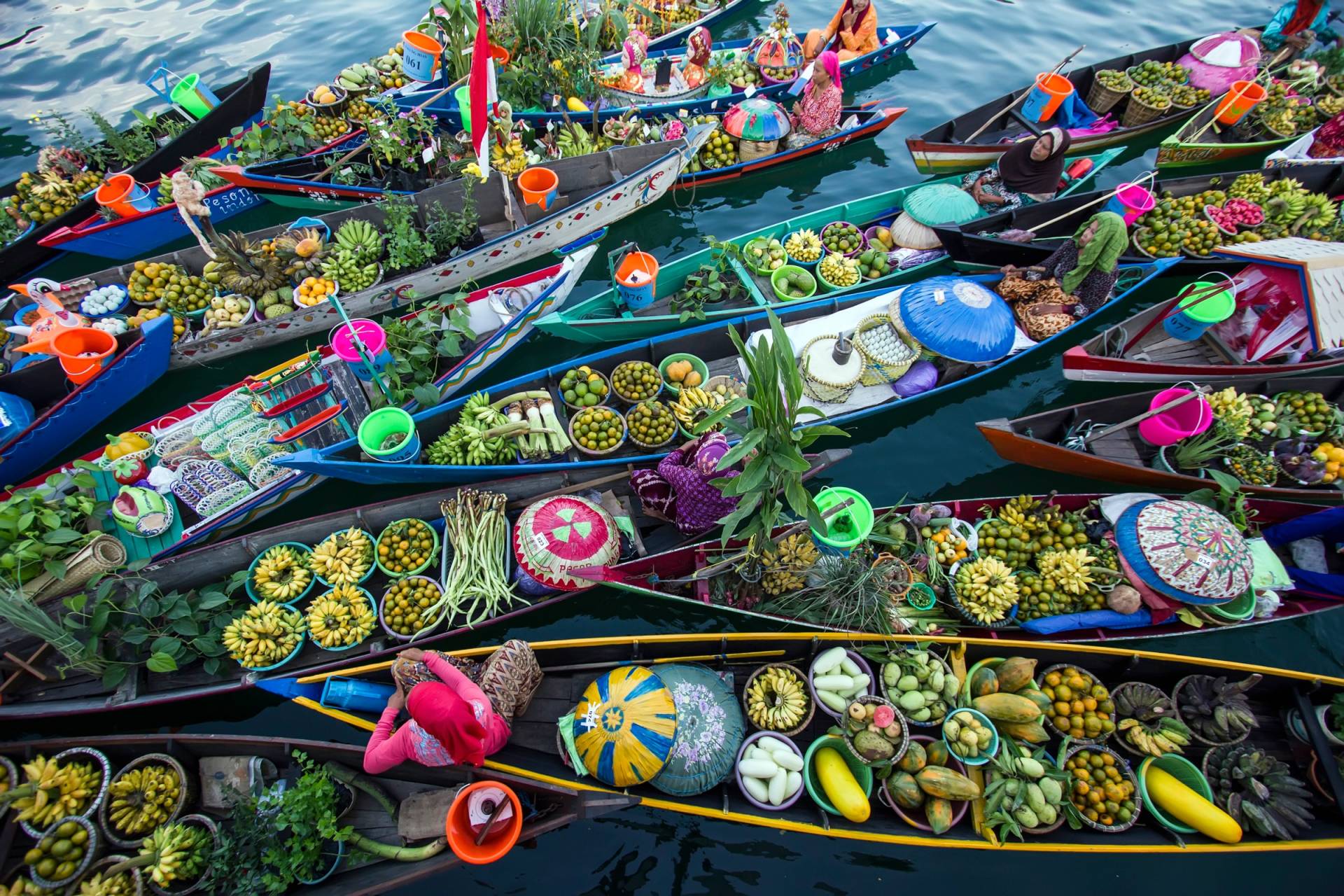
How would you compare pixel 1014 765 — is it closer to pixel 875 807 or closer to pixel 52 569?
pixel 875 807

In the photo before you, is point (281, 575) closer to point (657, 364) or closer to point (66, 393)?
point (66, 393)

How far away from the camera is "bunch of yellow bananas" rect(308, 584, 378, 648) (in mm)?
6770

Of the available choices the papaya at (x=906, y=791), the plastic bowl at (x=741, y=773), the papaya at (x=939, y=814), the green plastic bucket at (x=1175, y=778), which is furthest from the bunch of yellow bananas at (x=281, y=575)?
the green plastic bucket at (x=1175, y=778)

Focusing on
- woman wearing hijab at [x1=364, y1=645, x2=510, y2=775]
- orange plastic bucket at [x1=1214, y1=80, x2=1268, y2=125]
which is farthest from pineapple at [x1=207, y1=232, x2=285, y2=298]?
orange plastic bucket at [x1=1214, y1=80, x2=1268, y2=125]

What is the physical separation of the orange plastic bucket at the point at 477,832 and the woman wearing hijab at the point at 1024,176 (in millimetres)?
12129

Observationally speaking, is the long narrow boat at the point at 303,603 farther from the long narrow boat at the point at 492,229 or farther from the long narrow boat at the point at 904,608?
the long narrow boat at the point at 492,229

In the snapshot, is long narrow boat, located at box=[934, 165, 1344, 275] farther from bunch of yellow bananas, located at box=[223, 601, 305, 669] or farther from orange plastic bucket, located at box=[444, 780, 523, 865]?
bunch of yellow bananas, located at box=[223, 601, 305, 669]

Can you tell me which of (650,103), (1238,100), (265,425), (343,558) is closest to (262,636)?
(343,558)

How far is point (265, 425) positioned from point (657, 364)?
577 centimetres

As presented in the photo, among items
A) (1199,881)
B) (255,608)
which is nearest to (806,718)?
(1199,881)

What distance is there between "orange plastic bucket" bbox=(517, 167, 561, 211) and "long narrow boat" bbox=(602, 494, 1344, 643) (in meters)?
7.19

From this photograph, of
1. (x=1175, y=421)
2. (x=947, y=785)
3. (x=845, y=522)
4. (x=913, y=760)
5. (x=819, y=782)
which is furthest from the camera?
(x=1175, y=421)

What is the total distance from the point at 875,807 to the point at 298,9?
2654 centimetres

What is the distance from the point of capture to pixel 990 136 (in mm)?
13227
